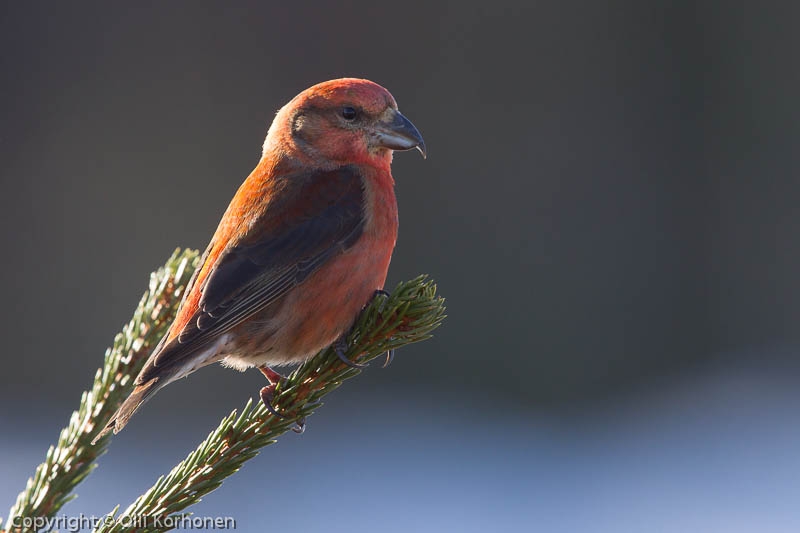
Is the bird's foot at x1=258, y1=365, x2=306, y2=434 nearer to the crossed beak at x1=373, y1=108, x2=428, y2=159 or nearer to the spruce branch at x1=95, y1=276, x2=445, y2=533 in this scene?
the spruce branch at x1=95, y1=276, x2=445, y2=533

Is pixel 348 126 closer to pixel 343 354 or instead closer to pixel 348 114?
pixel 348 114

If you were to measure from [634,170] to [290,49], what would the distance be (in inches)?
107

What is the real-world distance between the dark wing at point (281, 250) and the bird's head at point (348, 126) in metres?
0.16

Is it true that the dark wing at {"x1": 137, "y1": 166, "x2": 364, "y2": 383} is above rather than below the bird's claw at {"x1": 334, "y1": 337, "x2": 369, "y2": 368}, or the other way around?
above

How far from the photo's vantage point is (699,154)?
7109 mm

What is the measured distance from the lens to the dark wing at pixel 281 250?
2.51 m

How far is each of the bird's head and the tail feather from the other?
3.91ft

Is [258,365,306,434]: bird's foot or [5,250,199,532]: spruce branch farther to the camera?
[258,365,306,434]: bird's foot

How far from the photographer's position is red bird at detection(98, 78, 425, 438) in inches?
100

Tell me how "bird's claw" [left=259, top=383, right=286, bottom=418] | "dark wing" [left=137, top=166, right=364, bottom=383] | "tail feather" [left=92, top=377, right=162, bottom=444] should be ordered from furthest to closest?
1. "dark wing" [left=137, top=166, right=364, bottom=383]
2. "bird's claw" [left=259, top=383, right=286, bottom=418]
3. "tail feather" [left=92, top=377, right=162, bottom=444]

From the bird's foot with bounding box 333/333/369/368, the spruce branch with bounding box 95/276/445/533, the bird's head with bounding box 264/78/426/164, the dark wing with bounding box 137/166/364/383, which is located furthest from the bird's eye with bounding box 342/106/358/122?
the bird's foot with bounding box 333/333/369/368

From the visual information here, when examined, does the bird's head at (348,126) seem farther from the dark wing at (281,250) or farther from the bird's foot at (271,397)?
the bird's foot at (271,397)

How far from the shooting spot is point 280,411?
2.24m

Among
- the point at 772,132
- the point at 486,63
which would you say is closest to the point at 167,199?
the point at 486,63
